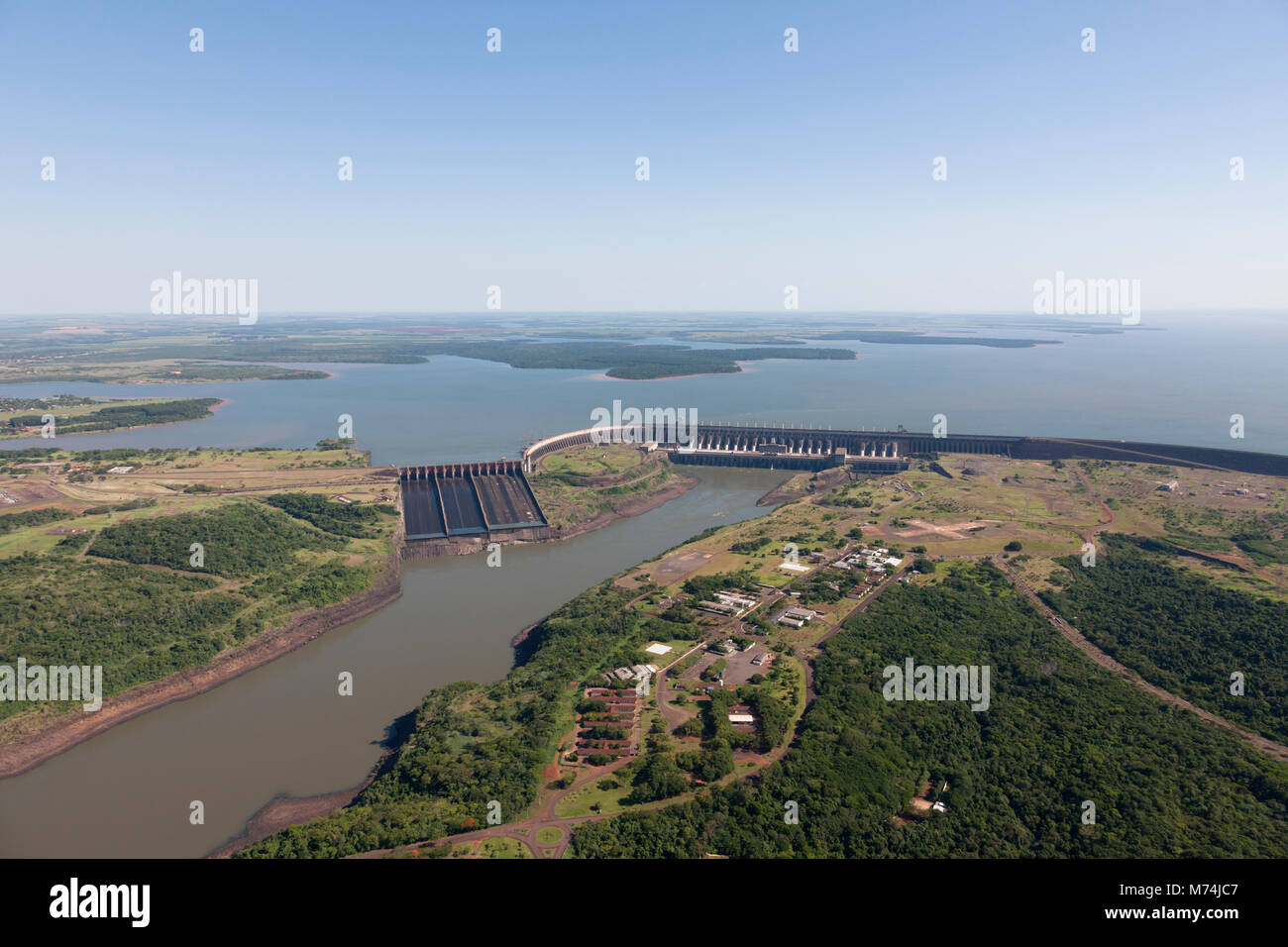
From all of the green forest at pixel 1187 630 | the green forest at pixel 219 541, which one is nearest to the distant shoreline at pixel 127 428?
the green forest at pixel 219 541

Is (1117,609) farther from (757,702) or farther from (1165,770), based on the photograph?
(757,702)

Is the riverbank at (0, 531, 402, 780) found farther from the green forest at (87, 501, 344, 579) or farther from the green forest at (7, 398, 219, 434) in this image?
the green forest at (7, 398, 219, 434)

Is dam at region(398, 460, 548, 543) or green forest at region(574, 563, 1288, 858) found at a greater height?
dam at region(398, 460, 548, 543)

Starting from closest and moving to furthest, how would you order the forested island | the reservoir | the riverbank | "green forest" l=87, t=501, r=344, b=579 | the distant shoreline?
the forested island, the reservoir, the riverbank, "green forest" l=87, t=501, r=344, b=579, the distant shoreline

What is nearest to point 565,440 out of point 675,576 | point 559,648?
point 675,576

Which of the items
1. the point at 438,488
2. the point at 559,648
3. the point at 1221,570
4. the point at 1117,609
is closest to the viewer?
the point at 559,648

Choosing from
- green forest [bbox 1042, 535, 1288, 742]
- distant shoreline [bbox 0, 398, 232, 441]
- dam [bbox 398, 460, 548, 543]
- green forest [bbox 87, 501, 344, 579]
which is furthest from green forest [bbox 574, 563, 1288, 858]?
distant shoreline [bbox 0, 398, 232, 441]

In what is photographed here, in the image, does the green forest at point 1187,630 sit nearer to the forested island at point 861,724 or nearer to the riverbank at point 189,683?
the forested island at point 861,724

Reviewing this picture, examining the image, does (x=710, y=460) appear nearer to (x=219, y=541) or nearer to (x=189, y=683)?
(x=219, y=541)
